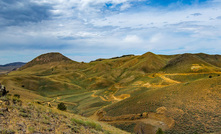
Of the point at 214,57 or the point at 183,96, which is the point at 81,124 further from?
the point at 214,57

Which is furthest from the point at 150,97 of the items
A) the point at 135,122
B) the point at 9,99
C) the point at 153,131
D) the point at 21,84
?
the point at 21,84

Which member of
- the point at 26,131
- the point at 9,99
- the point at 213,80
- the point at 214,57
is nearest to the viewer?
the point at 26,131

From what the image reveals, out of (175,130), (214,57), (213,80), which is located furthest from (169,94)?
(214,57)

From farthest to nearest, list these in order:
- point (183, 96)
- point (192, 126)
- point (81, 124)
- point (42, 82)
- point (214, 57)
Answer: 1. point (214, 57)
2. point (42, 82)
3. point (183, 96)
4. point (192, 126)
5. point (81, 124)

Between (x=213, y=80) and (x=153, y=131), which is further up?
(x=213, y=80)

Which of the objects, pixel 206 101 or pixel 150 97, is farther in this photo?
pixel 150 97

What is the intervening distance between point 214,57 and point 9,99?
597ft

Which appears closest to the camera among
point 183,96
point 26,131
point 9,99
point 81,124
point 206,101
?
point 26,131

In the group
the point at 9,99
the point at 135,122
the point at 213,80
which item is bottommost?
the point at 135,122

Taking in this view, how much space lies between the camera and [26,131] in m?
7.37

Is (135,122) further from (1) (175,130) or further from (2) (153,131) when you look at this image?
(1) (175,130)

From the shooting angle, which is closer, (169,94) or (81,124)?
(81,124)

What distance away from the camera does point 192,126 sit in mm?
23547

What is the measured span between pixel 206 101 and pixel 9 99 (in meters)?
32.9
